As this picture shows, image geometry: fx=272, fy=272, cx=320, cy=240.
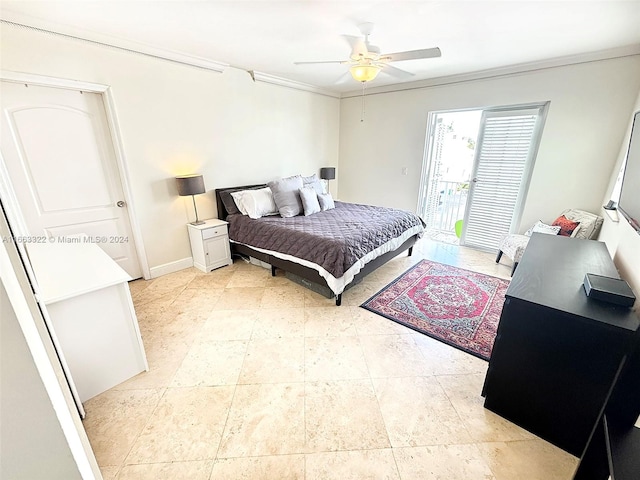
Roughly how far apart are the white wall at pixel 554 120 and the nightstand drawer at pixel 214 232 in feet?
9.92

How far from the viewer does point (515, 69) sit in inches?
131

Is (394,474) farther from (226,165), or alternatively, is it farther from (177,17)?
(226,165)

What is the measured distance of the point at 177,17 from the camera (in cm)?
212

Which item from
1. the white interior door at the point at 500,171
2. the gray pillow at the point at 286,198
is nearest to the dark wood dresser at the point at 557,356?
the white interior door at the point at 500,171

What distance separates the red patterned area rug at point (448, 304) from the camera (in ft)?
7.47

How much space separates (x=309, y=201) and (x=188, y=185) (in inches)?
57.4

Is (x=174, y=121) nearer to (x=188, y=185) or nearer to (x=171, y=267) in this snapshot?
(x=188, y=185)

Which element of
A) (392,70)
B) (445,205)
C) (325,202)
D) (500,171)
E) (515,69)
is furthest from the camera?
(445,205)

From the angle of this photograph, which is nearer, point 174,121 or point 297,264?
point 297,264

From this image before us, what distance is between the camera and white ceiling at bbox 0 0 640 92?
194 cm

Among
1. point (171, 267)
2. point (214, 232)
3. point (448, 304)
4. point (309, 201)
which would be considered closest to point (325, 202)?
point (309, 201)

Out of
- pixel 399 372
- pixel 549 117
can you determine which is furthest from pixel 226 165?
pixel 549 117

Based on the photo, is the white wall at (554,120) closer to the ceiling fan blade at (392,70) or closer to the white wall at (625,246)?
the white wall at (625,246)

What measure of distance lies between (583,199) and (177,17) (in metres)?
4.54
